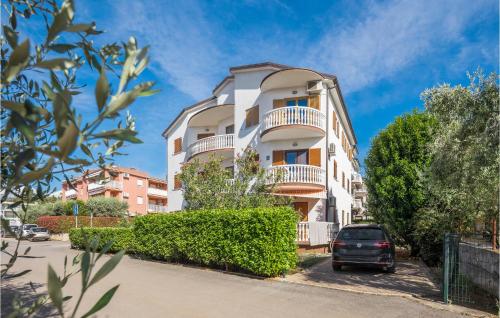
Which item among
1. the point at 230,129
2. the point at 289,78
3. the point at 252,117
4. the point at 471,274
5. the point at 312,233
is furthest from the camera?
the point at 230,129

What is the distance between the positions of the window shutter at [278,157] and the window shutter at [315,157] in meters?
1.67

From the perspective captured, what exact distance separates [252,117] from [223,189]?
8.24 m

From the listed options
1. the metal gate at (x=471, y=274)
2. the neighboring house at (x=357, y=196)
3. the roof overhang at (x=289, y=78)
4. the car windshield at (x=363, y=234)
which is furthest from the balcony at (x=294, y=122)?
the neighboring house at (x=357, y=196)

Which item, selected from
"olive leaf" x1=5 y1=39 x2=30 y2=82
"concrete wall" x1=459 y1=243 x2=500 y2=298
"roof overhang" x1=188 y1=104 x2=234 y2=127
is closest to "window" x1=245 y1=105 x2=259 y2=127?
"roof overhang" x1=188 y1=104 x2=234 y2=127

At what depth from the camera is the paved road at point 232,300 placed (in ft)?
22.7

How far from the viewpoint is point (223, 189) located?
1574 centimetres

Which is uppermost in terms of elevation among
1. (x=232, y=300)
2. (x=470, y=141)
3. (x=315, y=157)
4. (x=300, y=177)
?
(x=315, y=157)

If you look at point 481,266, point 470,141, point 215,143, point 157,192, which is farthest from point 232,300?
point 157,192

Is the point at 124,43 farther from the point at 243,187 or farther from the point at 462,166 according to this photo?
the point at 243,187

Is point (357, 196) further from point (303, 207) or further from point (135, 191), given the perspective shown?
point (135, 191)

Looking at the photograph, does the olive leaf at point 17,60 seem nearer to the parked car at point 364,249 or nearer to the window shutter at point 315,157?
the parked car at point 364,249

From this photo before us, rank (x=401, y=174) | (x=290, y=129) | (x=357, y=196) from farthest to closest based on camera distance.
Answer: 1. (x=357, y=196)
2. (x=290, y=129)
3. (x=401, y=174)

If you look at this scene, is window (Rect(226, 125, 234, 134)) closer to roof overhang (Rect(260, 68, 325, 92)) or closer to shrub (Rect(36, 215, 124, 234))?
roof overhang (Rect(260, 68, 325, 92))

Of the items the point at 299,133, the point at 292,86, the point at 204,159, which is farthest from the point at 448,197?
the point at 204,159
